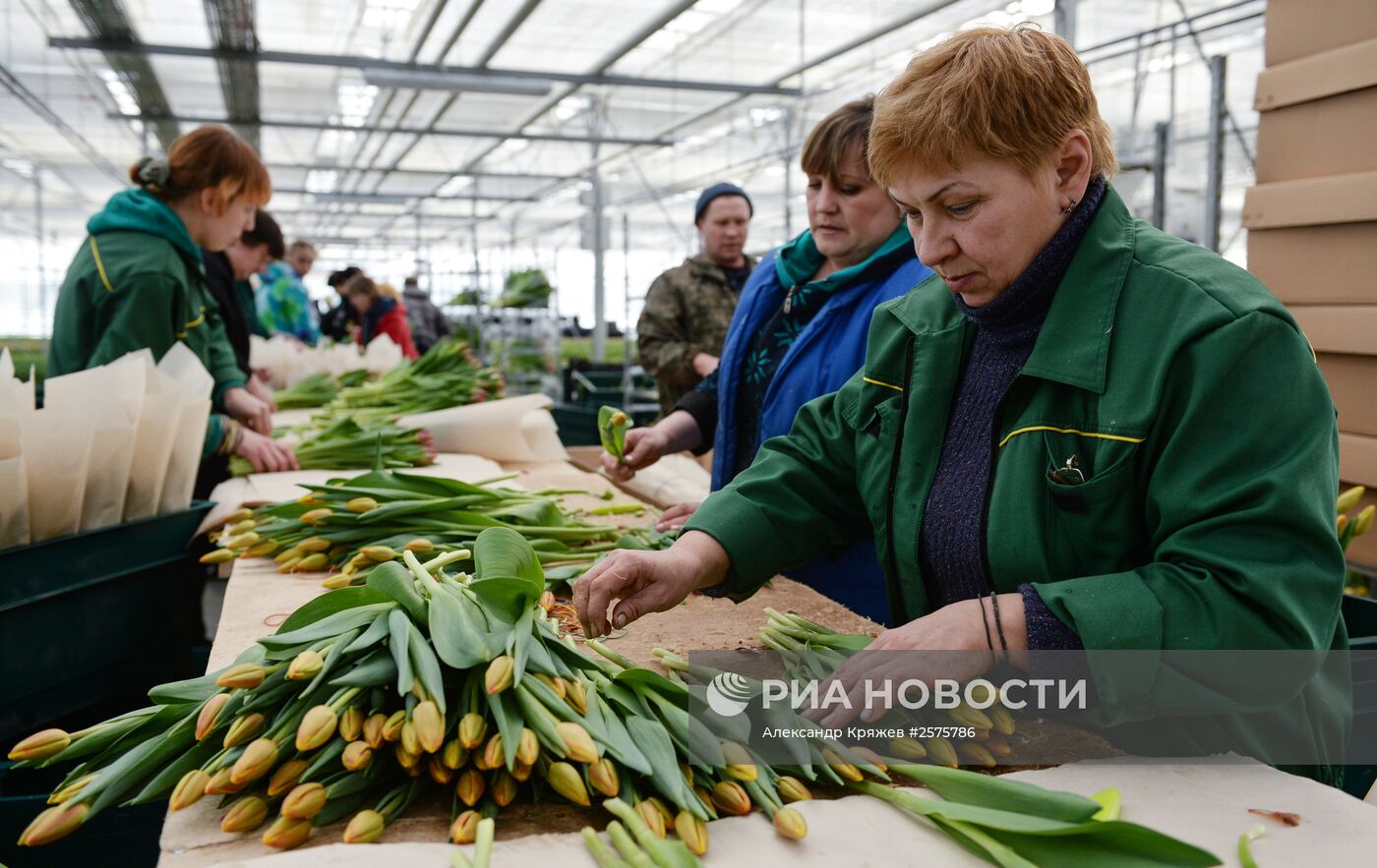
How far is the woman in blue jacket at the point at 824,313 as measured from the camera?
1995mm

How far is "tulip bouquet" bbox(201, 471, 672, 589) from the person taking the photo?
1.89 metres

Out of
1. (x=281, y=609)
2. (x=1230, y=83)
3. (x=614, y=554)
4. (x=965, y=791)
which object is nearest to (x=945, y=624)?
(x=965, y=791)

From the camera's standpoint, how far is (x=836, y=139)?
204 cm

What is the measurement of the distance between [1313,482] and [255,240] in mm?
4216

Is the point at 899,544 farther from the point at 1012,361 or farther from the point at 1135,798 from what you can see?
the point at 1135,798

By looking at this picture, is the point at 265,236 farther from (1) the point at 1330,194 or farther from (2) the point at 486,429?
(1) the point at 1330,194

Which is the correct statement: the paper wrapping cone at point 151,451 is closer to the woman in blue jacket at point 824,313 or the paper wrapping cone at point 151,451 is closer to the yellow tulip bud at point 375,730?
the woman in blue jacket at point 824,313

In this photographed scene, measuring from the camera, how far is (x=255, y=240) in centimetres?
438

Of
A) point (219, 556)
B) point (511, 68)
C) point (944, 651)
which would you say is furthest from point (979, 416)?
point (511, 68)

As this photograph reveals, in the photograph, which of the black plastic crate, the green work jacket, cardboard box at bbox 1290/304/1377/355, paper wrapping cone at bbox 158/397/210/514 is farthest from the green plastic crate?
cardboard box at bbox 1290/304/1377/355

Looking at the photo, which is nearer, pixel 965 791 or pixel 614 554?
pixel 965 791

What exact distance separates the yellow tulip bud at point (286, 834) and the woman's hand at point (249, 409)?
2433mm

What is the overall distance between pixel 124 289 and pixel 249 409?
0.63 m

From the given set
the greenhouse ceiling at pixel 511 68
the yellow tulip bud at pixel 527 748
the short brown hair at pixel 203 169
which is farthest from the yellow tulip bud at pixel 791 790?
the greenhouse ceiling at pixel 511 68
